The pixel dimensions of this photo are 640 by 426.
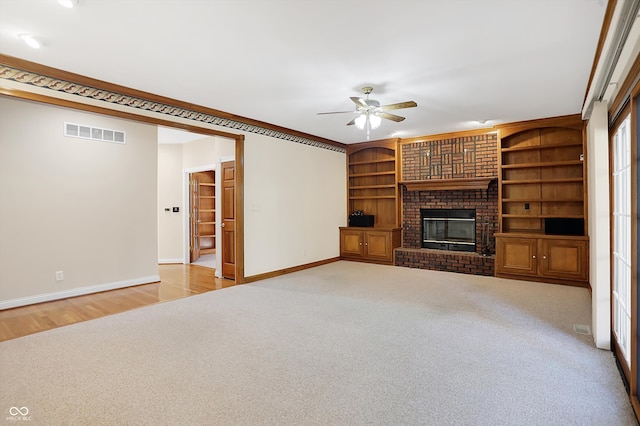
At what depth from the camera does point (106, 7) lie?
2.43 metres

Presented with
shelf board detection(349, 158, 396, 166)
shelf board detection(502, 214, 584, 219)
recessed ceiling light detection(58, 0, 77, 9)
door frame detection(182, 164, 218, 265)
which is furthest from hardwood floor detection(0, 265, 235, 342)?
shelf board detection(502, 214, 584, 219)

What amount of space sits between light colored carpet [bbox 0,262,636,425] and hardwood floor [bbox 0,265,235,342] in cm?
34

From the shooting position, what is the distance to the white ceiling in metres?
2.48

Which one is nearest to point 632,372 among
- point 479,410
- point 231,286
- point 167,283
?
point 479,410

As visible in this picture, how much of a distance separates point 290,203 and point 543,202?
4.65 m

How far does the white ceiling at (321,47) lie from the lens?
2.48 metres

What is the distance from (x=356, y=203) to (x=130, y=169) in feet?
16.1

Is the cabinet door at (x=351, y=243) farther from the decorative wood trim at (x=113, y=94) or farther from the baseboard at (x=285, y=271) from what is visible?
the decorative wood trim at (x=113, y=94)

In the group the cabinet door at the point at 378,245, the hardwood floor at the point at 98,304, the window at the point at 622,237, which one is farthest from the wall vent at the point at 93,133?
the window at the point at 622,237

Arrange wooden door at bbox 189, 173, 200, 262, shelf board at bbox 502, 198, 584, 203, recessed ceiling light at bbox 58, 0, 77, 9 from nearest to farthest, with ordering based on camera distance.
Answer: recessed ceiling light at bbox 58, 0, 77, 9 < shelf board at bbox 502, 198, 584, 203 < wooden door at bbox 189, 173, 200, 262

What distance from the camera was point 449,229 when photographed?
696 cm

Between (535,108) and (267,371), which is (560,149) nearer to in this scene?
(535,108)

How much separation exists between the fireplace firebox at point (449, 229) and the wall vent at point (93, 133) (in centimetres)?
594

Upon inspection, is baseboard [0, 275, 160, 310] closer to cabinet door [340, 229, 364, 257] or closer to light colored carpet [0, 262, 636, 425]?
light colored carpet [0, 262, 636, 425]
